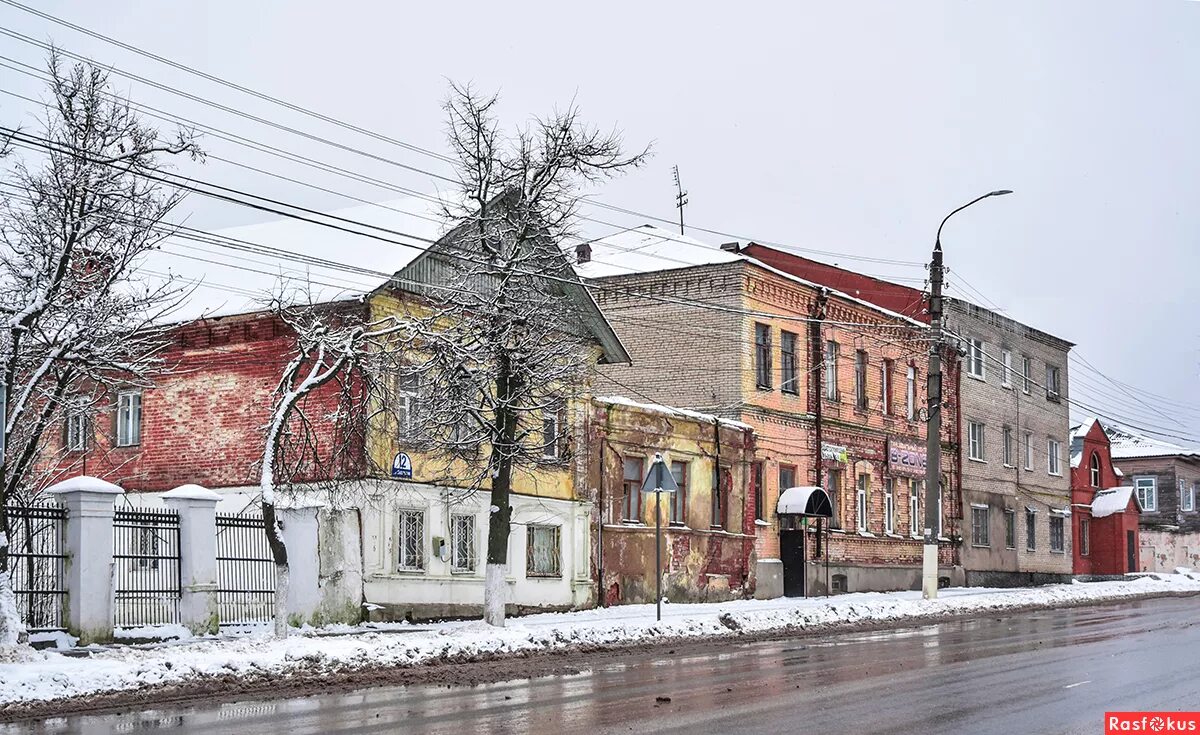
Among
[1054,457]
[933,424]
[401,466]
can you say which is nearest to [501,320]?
[401,466]

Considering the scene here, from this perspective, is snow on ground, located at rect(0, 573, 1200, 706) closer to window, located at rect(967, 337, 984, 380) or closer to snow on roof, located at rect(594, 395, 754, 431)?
snow on roof, located at rect(594, 395, 754, 431)

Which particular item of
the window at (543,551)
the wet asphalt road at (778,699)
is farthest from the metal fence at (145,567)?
the window at (543,551)

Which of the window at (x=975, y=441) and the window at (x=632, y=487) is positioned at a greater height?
the window at (x=975, y=441)

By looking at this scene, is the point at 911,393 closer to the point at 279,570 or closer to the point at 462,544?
the point at 462,544

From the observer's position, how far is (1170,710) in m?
12.4

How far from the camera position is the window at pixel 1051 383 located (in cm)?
5975

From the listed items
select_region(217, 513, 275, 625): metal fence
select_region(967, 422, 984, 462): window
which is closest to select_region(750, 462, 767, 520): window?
select_region(967, 422, 984, 462): window

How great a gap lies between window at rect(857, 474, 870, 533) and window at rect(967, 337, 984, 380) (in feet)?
32.2

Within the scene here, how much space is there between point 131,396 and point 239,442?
11.2 feet

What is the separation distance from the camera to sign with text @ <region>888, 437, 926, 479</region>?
4619 centimetres

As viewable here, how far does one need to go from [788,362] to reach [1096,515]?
29225mm

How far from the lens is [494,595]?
23969 millimetres

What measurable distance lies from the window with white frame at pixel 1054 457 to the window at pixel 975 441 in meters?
7.79

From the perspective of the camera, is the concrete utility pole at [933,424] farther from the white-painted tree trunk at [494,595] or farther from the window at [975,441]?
the window at [975,441]
